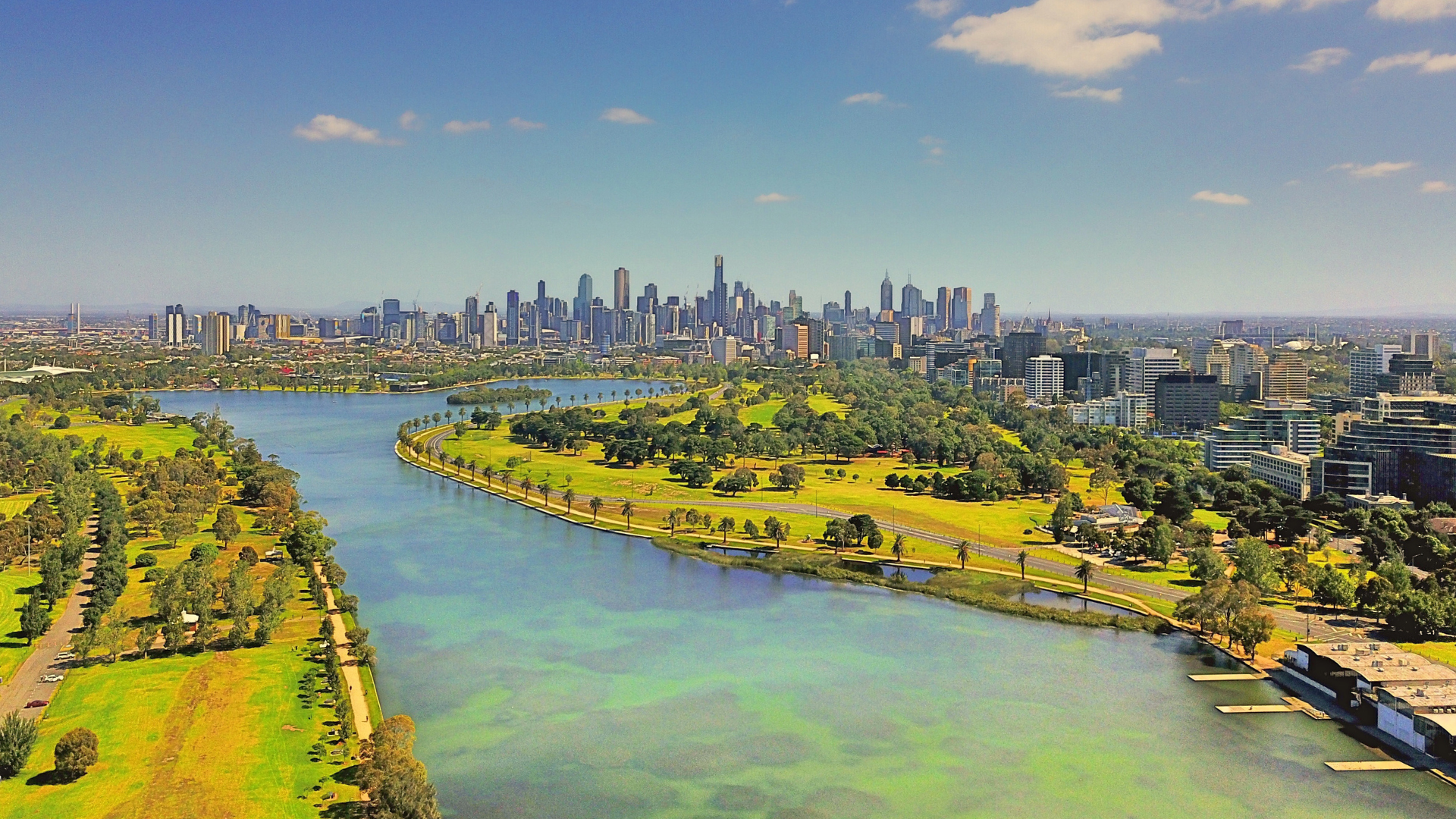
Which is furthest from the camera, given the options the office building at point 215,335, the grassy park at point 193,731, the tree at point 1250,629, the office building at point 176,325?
the office building at point 176,325

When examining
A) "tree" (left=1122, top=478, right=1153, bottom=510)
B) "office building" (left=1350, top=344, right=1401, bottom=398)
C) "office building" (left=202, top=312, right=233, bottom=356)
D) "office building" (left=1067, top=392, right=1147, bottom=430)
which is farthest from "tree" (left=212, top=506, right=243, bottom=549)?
"office building" (left=202, top=312, right=233, bottom=356)

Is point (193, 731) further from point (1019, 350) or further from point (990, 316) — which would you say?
point (990, 316)

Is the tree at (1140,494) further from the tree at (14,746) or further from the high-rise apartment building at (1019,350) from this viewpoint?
the high-rise apartment building at (1019,350)

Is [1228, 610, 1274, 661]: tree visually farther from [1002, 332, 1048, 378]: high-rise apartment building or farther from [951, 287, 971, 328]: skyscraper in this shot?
[951, 287, 971, 328]: skyscraper

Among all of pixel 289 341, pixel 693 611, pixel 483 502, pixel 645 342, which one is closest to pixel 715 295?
pixel 645 342

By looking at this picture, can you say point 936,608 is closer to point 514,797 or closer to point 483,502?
point 514,797

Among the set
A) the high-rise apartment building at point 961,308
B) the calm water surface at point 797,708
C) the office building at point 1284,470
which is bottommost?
the calm water surface at point 797,708

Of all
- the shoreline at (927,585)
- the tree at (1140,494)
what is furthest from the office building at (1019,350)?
the shoreline at (927,585)

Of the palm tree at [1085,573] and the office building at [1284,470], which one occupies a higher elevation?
the office building at [1284,470]

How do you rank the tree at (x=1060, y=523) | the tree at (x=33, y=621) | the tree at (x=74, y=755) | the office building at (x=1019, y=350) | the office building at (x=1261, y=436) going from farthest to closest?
1. the office building at (x=1019, y=350)
2. the office building at (x=1261, y=436)
3. the tree at (x=1060, y=523)
4. the tree at (x=33, y=621)
5. the tree at (x=74, y=755)
